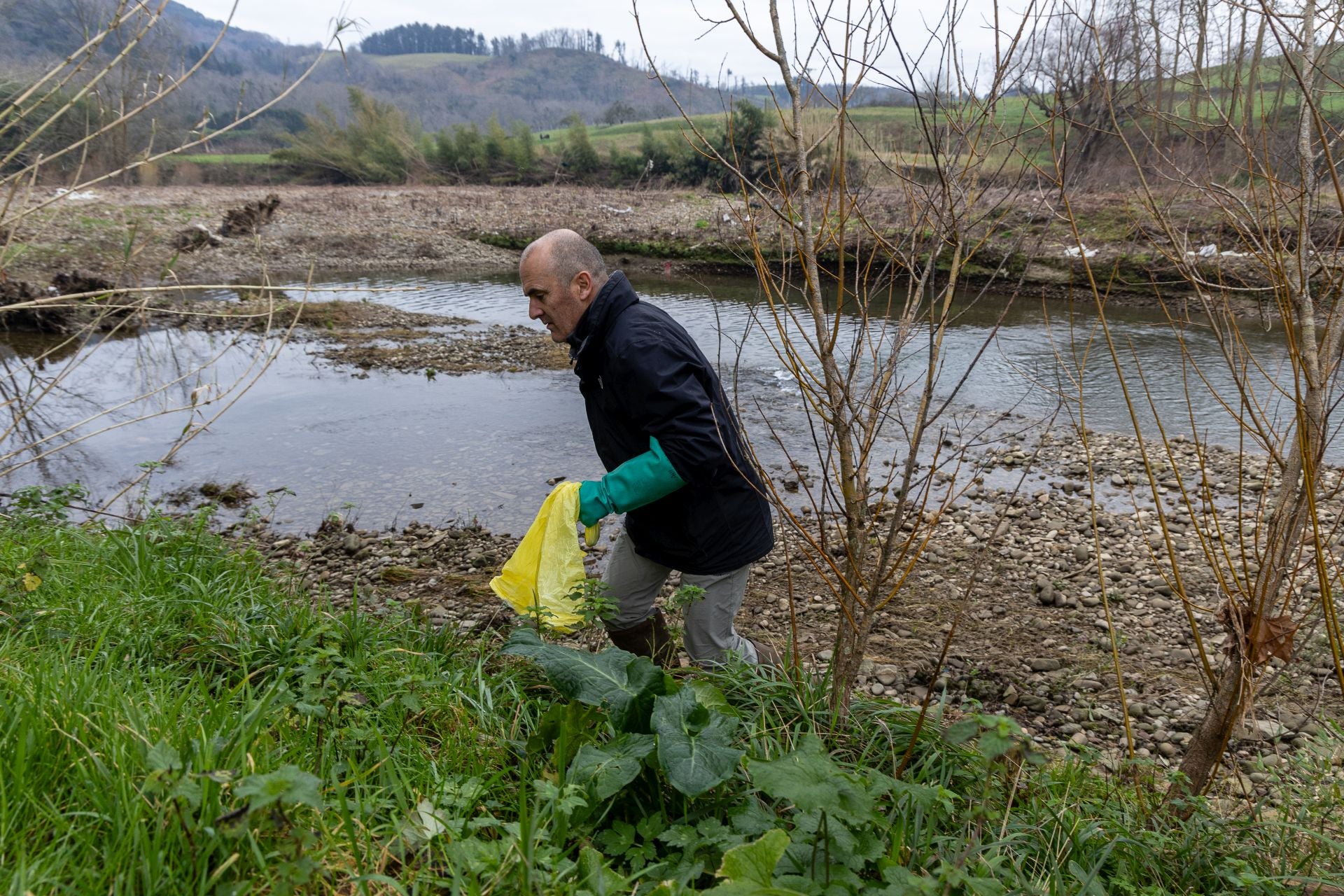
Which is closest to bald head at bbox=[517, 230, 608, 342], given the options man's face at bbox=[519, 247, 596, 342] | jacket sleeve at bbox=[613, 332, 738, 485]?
man's face at bbox=[519, 247, 596, 342]

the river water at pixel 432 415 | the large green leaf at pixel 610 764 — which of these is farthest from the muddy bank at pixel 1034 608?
the large green leaf at pixel 610 764

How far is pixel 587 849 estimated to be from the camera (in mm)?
1721

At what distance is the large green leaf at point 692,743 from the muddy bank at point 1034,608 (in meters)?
0.88

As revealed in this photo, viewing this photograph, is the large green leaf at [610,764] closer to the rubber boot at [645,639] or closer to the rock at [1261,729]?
the rubber boot at [645,639]

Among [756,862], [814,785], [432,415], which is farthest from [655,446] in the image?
[432,415]

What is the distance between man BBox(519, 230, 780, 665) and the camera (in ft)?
9.71

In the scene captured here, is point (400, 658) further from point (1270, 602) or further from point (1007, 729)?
point (1270, 602)

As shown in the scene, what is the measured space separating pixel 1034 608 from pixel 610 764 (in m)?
3.72

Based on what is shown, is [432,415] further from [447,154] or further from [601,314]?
[447,154]

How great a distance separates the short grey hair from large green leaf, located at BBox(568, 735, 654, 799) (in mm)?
1732

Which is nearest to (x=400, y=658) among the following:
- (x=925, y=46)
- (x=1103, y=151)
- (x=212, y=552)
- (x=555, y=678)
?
(x=555, y=678)

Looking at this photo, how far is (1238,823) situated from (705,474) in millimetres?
1840

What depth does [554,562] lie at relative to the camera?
3.15 metres

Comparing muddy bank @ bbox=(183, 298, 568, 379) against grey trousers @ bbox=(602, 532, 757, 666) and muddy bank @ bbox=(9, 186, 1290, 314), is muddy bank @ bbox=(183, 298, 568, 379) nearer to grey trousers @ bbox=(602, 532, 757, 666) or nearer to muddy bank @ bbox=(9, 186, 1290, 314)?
muddy bank @ bbox=(9, 186, 1290, 314)
